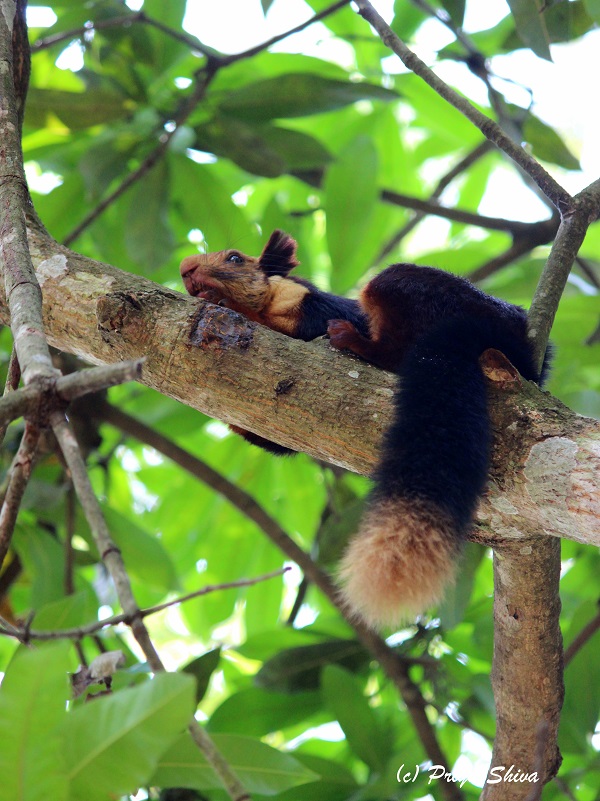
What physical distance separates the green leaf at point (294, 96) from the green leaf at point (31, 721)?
9.09 ft

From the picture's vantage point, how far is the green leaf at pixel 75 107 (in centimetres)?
343

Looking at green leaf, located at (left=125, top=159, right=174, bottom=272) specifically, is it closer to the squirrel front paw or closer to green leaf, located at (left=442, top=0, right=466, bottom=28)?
green leaf, located at (left=442, top=0, right=466, bottom=28)

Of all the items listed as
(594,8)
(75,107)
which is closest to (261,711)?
(75,107)

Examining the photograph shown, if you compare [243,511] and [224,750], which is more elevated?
[243,511]

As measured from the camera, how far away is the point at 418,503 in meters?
1.79

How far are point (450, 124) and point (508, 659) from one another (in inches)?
124

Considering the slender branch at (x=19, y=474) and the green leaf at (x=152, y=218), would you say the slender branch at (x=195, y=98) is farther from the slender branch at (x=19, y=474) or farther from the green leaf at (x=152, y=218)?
the slender branch at (x=19, y=474)

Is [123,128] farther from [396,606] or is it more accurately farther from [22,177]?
[396,606]

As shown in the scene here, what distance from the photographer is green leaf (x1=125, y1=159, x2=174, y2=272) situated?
3586 mm

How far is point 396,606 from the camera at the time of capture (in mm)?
1697

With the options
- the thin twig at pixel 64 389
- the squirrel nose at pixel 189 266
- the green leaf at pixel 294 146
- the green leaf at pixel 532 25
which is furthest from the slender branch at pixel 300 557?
the green leaf at pixel 532 25

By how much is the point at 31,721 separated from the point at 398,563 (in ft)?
2.56

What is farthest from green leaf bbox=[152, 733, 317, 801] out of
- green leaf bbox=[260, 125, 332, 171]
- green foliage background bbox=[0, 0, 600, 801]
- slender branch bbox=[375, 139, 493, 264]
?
slender branch bbox=[375, 139, 493, 264]

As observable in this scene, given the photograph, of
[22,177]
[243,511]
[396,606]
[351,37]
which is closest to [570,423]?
[396,606]
